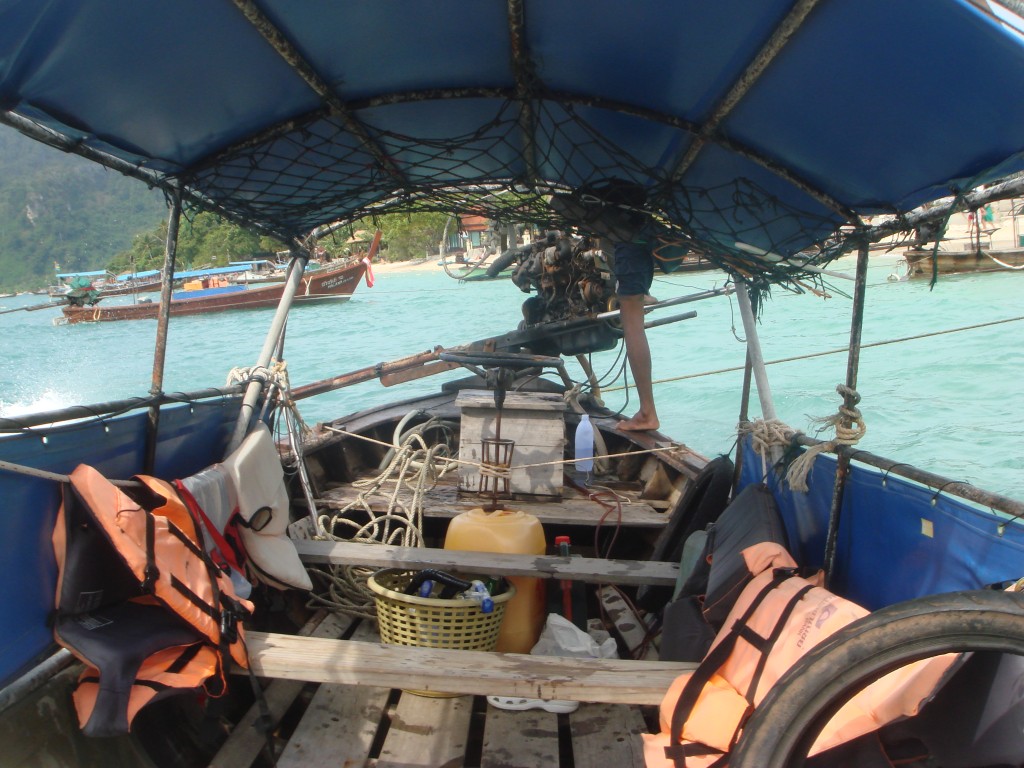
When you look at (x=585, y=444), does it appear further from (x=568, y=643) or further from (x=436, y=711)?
(x=436, y=711)

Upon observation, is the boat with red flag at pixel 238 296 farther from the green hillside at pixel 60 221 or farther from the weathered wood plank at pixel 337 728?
the green hillside at pixel 60 221

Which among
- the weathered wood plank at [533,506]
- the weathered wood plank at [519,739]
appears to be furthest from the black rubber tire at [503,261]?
the weathered wood plank at [519,739]

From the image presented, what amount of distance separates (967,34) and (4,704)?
2948 millimetres

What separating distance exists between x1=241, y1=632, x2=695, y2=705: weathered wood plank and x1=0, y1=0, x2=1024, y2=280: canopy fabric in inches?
70.8

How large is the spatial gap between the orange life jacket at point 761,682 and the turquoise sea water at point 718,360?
315cm

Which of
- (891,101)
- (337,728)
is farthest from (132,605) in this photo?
(891,101)

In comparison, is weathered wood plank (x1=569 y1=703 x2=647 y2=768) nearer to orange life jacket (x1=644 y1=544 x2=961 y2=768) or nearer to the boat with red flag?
orange life jacket (x1=644 y1=544 x2=961 y2=768)

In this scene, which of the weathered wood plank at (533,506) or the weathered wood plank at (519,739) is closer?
the weathered wood plank at (519,739)

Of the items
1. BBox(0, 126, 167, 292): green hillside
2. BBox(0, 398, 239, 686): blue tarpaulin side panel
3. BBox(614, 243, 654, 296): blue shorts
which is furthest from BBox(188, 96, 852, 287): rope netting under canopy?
BBox(0, 126, 167, 292): green hillside

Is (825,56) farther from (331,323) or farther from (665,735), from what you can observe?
(331,323)

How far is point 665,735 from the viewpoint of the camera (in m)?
1.97

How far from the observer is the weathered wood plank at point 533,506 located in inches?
161

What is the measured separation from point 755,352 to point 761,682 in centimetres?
226

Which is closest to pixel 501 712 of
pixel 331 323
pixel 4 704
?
pixel 4 704
